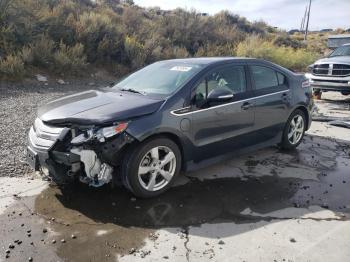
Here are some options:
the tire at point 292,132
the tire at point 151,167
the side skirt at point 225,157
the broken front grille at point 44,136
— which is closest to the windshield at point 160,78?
the tire at point 151,167

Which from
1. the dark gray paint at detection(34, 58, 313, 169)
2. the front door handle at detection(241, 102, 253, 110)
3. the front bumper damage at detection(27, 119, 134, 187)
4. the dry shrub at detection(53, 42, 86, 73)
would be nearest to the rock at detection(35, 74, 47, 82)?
the dry shrub at detection(53, 42, 86, 73)

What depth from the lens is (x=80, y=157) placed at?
4.03 meters

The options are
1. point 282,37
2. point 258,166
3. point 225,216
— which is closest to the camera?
point 225,216

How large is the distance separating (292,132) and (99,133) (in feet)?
12.2

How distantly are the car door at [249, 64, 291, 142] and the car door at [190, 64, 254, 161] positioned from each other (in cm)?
19

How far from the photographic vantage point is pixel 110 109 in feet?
14.1

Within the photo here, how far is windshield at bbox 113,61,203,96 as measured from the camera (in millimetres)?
4895

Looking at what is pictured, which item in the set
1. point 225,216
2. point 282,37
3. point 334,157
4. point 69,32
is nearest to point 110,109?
point 225,216

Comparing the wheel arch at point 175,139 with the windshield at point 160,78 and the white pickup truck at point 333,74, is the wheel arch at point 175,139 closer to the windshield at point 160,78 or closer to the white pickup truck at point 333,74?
the windshield at point 160,78

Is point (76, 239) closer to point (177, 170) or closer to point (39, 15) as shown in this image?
point (177, 170)

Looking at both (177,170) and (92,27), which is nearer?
(177,170)

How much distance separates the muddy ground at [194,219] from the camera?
3.49m

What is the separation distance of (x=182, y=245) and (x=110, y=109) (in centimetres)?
173

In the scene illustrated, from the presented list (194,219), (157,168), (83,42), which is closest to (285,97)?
(157,168)
